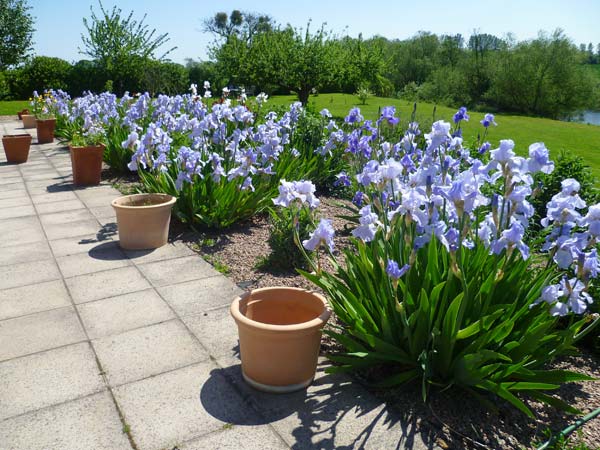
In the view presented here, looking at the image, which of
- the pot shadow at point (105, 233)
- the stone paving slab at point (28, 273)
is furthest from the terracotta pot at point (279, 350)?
the pot shadow at point (105, 233)

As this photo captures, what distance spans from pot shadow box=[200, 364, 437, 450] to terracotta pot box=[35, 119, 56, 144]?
10.6 metres

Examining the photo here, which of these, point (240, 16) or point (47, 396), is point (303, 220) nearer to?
point (47, 396)

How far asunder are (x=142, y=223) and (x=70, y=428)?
249 cm

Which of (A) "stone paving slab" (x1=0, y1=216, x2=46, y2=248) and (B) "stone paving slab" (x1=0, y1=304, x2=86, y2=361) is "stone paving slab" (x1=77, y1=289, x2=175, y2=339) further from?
(A) "stone paving slab" (x1=0, y1=216, x2=46, y2=248)

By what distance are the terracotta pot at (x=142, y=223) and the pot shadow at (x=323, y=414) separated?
7.28ft

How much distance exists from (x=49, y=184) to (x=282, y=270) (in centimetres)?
487

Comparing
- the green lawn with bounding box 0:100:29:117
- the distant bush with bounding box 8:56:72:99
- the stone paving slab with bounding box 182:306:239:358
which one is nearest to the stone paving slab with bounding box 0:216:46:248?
the stone paving slab with bounding box 182:306:239:358

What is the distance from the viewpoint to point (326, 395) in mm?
2469

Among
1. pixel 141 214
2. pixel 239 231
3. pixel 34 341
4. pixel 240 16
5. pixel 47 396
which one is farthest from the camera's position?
pixel 240 16

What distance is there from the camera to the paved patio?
7.13ft

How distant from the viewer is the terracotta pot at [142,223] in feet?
14.6

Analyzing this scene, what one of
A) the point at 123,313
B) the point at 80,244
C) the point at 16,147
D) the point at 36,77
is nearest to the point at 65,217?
the point at 80,244

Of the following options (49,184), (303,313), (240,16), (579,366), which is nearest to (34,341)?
(303,313)

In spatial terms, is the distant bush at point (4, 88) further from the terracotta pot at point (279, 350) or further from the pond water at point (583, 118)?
the pond water at point (583, 118)
